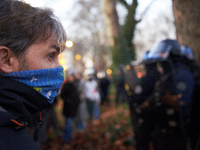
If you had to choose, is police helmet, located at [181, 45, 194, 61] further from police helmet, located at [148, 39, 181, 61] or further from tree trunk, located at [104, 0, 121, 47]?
tree trunk, located at [104, 0, 121, 47]

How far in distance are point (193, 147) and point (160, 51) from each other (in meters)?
1.66

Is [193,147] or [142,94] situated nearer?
[193,147]

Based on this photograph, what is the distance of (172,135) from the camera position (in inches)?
124

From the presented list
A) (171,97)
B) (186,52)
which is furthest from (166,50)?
(171,97)

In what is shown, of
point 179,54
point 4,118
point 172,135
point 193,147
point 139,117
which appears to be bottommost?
point 193,147

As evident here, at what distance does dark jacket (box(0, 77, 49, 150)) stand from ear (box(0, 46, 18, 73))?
5 centimetres

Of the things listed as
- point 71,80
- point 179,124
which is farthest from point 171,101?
point 71,80

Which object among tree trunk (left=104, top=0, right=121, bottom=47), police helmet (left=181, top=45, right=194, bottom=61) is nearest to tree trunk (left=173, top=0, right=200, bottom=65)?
police helmet (left=181, top=45, right=194, bottom=61)

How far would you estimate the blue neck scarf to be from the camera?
3.16 ft

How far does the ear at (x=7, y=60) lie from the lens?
93 cm

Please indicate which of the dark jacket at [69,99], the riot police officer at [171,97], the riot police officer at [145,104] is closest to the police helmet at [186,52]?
the riot police officer at [171,97]

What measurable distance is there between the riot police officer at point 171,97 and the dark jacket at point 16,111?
8.27 feet

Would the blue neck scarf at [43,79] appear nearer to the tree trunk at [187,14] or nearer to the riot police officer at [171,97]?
the tree trunk at [187,14]

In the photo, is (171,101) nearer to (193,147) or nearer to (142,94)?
(142,94)
